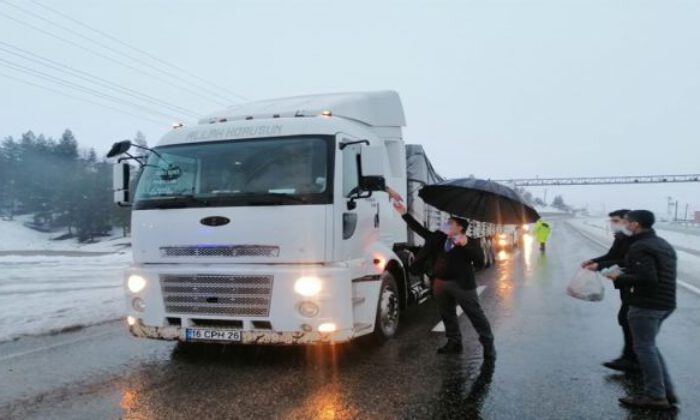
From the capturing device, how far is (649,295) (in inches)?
177

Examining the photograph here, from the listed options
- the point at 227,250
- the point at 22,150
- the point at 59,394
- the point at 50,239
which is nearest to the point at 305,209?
the point at 227,250

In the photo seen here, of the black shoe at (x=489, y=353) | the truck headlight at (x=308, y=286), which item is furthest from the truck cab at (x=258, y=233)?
the black shoe at (x=489, y=353)

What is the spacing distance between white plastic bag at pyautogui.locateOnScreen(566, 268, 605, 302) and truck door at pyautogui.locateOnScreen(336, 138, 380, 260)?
2.27 metres

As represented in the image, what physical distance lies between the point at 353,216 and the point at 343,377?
1.65 metres

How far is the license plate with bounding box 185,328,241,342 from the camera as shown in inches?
212

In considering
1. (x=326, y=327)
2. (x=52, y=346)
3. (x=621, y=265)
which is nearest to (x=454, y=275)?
(x=326, y=327)

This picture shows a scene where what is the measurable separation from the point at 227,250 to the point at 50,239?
85.8 metres

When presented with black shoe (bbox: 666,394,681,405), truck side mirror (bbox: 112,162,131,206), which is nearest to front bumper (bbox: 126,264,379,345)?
truck side mirror (bbox: 112,162,131,206)

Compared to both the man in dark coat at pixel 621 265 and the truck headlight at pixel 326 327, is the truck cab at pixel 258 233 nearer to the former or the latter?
the truck headlight at pixel 326 327

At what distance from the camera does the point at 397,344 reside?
6.74m

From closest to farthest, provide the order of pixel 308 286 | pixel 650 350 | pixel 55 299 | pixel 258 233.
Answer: pixel 650 350
pixel 308 286
pixel 258 233
pixel 55 299

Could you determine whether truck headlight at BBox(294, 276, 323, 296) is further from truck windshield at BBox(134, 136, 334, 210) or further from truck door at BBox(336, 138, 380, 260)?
truck windshield at BBox(134, 136, 334, 210)

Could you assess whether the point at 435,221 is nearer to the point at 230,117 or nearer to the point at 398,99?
the point at 398,99

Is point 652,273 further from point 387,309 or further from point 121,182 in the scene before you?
point 121,182
